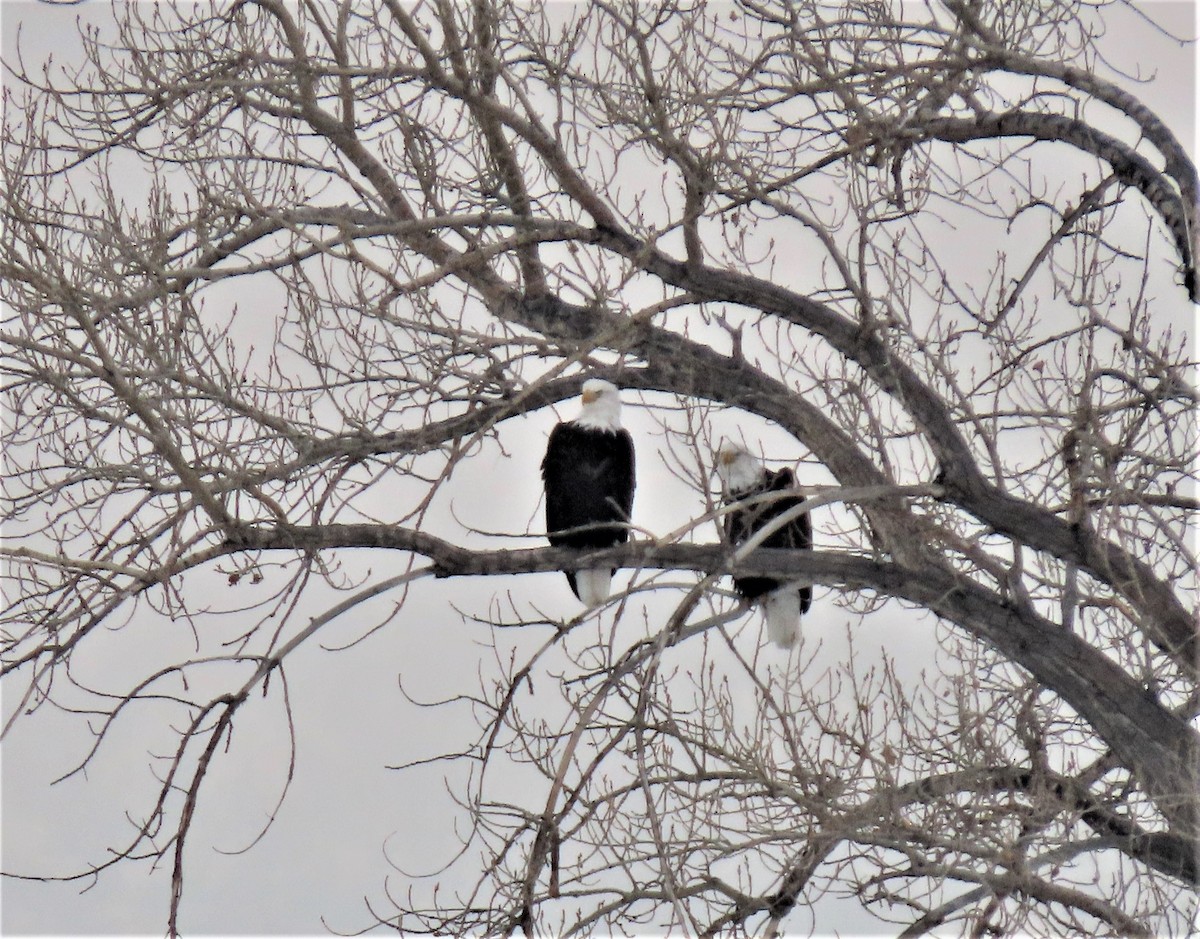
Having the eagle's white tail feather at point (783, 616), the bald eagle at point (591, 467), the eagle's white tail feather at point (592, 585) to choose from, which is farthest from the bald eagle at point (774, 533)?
the eagle's white tail feather at point (592, 585)

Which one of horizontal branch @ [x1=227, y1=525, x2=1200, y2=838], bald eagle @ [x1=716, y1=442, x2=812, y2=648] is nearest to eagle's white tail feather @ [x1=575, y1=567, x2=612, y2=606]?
bald eagle @ [x1=716, y1=442, x2=812, y2=648]

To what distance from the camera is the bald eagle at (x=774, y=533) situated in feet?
21.7

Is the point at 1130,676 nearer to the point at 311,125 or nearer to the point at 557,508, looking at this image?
the point at 557,508

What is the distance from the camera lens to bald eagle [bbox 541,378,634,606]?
6820 mm

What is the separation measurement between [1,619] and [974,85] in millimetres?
4362

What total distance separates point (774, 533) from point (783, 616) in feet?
3.11

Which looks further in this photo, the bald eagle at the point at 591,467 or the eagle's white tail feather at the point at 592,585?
the eagle's white tail feather at the point at 592,585

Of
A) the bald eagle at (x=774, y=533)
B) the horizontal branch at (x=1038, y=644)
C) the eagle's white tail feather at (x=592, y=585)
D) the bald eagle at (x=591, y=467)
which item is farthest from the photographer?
the eagle's white tail feather at (x=592, y=585)

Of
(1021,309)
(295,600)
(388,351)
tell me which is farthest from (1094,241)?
(295,600)

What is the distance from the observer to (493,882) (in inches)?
211

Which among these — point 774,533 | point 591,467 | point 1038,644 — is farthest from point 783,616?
point 1038,644

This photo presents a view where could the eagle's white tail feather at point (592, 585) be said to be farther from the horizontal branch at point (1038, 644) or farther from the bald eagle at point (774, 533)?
the horizontal branch at point (1038, 644)

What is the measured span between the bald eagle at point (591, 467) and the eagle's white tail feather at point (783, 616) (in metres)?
0.91

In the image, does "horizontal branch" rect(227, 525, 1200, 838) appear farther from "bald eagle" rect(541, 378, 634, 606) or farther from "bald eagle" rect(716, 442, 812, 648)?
"bald eagle" rect(541, 378, 634, 606)
